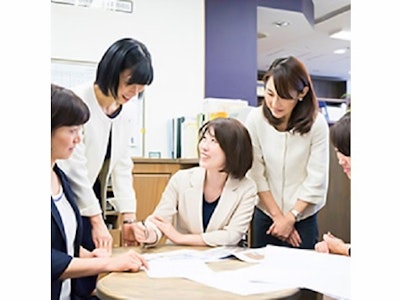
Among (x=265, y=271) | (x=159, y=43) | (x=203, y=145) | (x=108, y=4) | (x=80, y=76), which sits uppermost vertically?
(x=108, y=4)

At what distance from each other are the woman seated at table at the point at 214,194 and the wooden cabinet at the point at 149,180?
1.18 meters

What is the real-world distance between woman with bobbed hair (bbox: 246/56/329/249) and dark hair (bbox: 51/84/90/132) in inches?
31.3

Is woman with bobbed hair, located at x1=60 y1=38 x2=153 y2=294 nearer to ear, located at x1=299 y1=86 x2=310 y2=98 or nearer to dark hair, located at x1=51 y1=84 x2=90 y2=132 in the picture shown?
dark hair, located at x1=51 y1=84 x2=90 y2=132

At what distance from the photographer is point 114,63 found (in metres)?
1.60

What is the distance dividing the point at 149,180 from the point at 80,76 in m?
0.92

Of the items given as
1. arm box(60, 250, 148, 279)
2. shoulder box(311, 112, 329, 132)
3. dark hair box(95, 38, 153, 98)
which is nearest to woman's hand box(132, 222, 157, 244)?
arm box(60, 250, 148, 279)

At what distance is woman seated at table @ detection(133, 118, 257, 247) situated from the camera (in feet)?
5.43

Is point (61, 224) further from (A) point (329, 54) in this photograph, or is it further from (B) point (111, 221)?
(A) point (329, 54)

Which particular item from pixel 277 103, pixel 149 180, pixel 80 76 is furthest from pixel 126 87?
pixel 80 76

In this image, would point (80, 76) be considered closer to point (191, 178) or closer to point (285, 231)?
point (191, 178)

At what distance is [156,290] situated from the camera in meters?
0.99

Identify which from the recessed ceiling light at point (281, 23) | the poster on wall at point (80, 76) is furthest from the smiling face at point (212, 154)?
the recessed ceiling light at point (281, 23)
